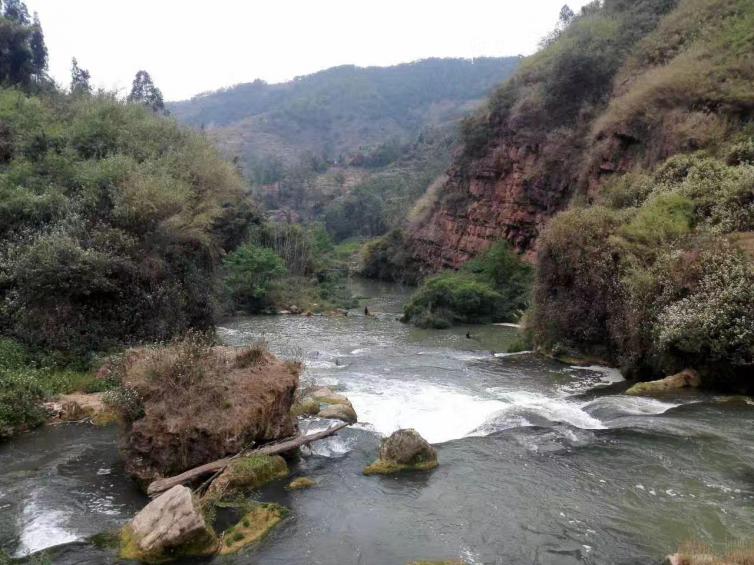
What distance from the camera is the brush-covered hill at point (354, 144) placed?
3465 inches

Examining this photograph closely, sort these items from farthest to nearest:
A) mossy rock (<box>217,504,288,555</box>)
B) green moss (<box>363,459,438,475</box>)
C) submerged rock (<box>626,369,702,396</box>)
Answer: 1. submerged rock (<box>626,369,702,396</box>)
2. green moss (<box>363,459,438,475</box>)
3. mossy rock (<box>217,504,288,555</box>)

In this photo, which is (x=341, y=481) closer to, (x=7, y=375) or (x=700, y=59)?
(x=7, y=375)

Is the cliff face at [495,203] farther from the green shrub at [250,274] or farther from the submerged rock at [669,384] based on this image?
the submerged rock at [669,384]

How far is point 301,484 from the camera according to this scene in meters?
10.4

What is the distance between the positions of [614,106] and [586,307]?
47.8ft

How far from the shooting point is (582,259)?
20375 mm

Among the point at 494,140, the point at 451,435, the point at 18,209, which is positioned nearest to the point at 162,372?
the point at 451,435

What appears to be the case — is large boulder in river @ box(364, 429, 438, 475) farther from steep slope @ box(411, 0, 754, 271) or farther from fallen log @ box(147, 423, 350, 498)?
steep slope @ box(411, 0, 754, 271)

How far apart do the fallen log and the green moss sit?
126cm

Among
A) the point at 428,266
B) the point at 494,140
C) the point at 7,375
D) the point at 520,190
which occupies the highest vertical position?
the point at 494,140

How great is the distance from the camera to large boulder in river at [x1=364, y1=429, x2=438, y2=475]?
35.8 ft

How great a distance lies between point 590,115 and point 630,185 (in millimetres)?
14526

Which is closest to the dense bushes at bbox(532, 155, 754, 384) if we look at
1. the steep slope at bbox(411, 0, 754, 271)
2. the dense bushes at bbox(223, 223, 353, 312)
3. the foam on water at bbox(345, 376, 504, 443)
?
the steep slope at bbox(411, 0, 754, 271)

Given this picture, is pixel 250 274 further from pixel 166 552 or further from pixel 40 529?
pixel 166 552
